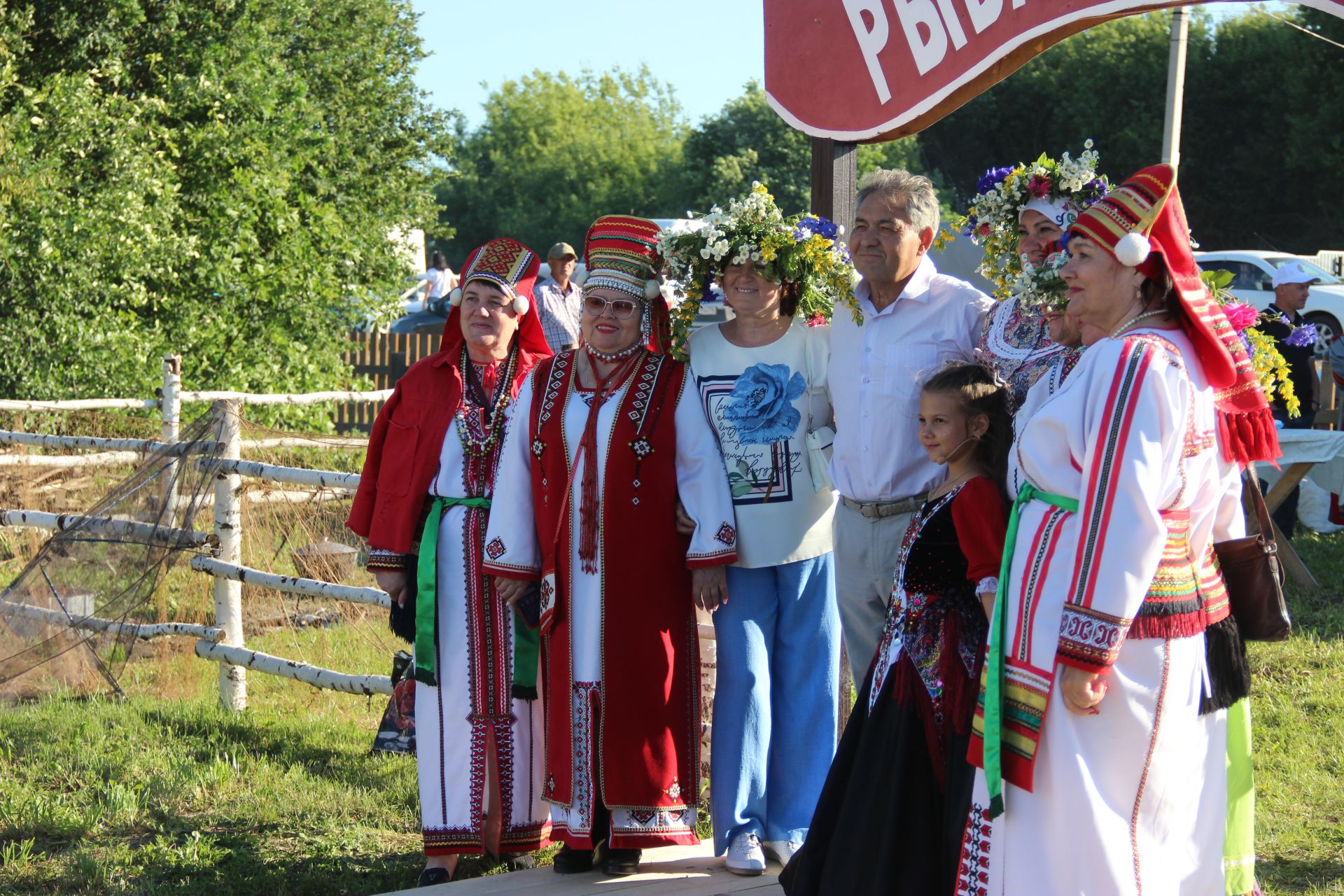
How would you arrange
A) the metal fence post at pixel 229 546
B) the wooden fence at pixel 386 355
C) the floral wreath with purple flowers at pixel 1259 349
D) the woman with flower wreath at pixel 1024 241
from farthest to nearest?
the wooden fence at pixel 386 355, the metal fence post at pixel 229 546, the woman with flower wreath at pixel 1024 241, the floral wreath with purple flowers at pixel 1259 349

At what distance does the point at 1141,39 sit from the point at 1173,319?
3405 cm

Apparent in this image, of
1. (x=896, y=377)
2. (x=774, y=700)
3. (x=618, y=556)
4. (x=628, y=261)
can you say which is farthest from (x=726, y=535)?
(x=628, y=261)

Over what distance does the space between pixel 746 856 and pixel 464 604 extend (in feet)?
3.76

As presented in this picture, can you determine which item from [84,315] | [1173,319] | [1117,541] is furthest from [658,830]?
[84,315]

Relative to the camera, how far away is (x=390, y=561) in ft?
13.8

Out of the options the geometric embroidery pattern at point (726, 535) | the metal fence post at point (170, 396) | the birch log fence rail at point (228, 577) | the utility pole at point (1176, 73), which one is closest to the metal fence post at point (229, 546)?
the birch log fence rail at point (228, 577)

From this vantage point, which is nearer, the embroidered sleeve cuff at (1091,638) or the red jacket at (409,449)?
the embroidered sleeve cuff at (1091,638)

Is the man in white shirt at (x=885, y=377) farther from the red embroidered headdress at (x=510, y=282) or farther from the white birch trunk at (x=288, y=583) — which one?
the white birch trunk at (x=288, y=583)

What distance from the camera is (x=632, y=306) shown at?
3.98m

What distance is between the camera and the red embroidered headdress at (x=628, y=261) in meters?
3.96

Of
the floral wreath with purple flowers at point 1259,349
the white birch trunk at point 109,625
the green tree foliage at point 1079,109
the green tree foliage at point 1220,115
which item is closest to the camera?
the floral wreath with purple flowers at point 1259,349

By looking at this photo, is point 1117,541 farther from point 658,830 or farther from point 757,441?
point 658,830

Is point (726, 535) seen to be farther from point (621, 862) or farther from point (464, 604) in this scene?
point (621, 862)

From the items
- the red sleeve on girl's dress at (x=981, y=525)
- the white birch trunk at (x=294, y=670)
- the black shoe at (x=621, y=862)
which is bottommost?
the black shoe at (x=621, y=862)
